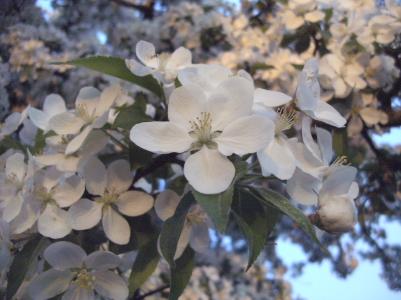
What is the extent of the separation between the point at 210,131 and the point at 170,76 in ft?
0.73

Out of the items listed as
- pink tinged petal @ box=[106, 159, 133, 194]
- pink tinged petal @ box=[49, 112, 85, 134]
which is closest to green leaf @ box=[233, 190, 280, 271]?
pink tinged petal @ box=[106, 159, 133, 194]

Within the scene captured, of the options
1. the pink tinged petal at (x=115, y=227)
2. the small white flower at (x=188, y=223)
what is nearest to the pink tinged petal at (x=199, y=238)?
the small white flower at (x=188, y=223)

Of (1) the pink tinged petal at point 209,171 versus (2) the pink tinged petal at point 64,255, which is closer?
(1) the pink tinged petal at point 209,171

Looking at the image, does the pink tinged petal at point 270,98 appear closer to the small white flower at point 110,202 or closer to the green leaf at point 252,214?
the green leaf at point 252,214

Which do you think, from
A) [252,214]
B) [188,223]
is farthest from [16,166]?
[252,214]

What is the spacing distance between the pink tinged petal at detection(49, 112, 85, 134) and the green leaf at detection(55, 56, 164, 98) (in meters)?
0.10

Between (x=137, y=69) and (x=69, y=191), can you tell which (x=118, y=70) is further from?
(x=69, y=191)

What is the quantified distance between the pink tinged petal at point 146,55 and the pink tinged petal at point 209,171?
0.28 meters

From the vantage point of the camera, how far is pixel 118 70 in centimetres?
97

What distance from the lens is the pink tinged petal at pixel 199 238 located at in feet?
3.12

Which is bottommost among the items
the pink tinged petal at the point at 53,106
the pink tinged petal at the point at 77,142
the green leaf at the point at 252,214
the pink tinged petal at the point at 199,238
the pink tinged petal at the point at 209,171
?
the pink tinged petal at the point at 199,238

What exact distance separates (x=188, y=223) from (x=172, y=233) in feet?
0.58

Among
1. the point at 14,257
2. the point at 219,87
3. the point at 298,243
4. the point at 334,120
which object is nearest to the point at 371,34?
the point at 334,120

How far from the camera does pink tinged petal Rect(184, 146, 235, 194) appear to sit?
0.72 metres
